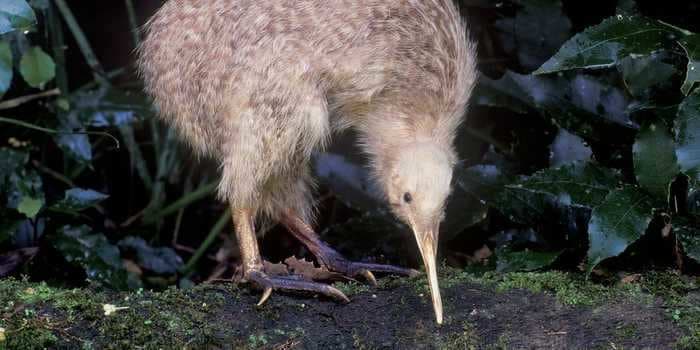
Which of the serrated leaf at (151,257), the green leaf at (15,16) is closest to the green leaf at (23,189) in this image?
the serrated leaf at (151,257)

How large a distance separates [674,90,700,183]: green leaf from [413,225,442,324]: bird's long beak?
0.87 m

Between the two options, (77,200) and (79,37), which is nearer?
(77,200)

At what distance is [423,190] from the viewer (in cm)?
353

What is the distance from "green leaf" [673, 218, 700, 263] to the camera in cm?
326

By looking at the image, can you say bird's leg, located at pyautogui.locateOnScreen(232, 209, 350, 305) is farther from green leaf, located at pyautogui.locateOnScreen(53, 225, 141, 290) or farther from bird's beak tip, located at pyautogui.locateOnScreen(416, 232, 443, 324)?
green leaf, located at pyautogui.locateOnScreen(53, 225, 141, 290)

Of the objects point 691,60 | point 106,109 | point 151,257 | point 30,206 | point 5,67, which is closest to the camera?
point 691,60

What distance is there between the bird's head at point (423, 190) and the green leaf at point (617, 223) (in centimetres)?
55

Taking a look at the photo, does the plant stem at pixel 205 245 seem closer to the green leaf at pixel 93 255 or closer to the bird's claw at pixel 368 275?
the green leaf at pixel 93 255

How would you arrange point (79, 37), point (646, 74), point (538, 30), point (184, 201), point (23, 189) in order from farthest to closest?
point (184, 201), point (79, 37), point (23, 189), point (538, 30), point (646, 74)

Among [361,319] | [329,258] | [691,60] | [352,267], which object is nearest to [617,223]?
[691,60]

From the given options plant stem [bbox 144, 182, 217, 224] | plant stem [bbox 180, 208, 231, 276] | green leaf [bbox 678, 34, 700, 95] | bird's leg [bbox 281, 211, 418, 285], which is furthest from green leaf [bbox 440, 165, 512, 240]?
plant stem [bbox 144, 182, 217, 224]

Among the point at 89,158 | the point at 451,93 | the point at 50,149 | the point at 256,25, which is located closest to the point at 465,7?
the point at 451,93

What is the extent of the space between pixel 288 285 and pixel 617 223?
45.0 inches

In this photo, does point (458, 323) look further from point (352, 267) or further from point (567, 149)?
point (567, 149)
